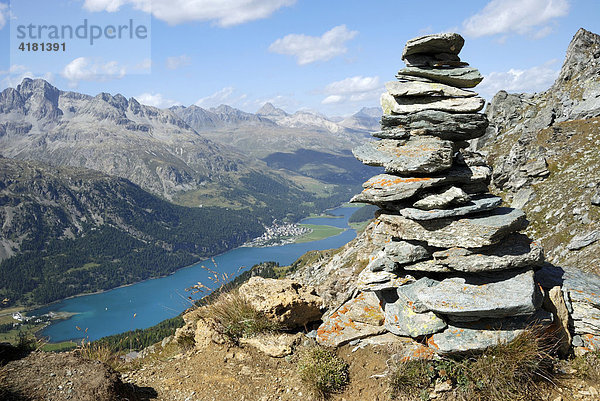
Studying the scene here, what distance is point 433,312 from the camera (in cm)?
1091

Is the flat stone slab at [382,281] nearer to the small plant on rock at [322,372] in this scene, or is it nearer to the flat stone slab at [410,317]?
the flat stone slab at [410,317]

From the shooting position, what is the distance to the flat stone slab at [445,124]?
12461mm

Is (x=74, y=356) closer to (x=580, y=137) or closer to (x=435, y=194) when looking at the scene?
(x=435, y=194)

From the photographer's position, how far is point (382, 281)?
1240cm

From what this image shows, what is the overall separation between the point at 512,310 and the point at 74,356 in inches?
484

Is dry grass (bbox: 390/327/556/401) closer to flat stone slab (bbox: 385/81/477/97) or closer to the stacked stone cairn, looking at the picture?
the stacked stone cairn

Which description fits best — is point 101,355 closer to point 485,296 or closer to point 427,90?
point 485,296

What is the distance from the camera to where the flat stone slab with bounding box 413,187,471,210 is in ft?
36.8

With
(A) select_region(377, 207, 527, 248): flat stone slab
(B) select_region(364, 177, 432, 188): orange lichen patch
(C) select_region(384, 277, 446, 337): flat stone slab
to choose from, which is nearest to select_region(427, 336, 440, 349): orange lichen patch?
(C) select_region(384, 277, 446, 337): flat stone slab

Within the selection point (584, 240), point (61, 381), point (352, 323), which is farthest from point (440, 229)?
point (584, 240)

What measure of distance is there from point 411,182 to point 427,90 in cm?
350

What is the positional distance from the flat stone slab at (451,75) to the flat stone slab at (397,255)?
6127 mm

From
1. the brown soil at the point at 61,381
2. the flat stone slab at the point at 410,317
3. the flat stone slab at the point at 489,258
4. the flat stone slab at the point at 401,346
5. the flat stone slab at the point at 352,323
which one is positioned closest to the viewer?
the brown soil at the point at 61,381

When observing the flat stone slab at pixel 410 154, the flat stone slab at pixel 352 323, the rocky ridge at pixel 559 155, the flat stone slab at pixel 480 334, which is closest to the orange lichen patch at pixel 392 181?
the flat stone slab at pixel 410 154
